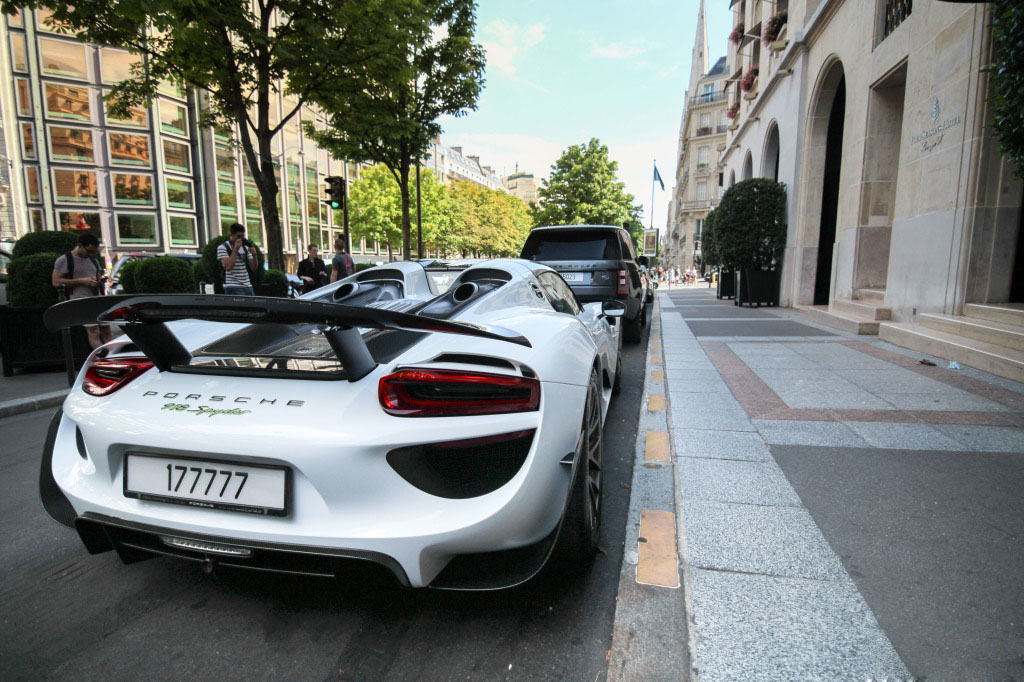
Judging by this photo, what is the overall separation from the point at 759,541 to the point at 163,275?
887 centimetres

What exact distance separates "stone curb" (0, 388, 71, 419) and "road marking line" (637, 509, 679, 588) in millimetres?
5920

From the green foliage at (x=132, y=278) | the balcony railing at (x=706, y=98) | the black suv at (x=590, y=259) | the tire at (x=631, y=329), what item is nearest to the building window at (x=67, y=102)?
the green foliage at (x=132, y=278)

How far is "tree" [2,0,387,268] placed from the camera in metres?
8.79

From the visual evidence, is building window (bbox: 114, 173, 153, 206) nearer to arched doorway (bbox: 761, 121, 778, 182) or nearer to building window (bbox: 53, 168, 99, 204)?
building window (bbox: 53, 168, 99, 204)

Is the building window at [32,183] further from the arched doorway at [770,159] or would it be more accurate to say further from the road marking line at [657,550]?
the road marking line at [657,550]

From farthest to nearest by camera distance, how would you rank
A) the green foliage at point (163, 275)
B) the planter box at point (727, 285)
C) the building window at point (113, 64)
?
the building window at point (113, 64)
the planter box at point (727, 285)
the green foliage at point (163, 275)

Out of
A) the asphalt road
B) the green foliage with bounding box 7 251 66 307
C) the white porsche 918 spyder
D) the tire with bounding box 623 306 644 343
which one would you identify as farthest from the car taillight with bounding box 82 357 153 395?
the tire with bounding box 623 306 644 343

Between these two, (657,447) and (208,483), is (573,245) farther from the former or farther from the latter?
(208,483)

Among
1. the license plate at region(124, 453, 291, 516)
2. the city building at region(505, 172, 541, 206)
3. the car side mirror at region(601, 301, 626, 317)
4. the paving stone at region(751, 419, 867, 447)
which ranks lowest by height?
the paving stone at region(751, 419, 867, 447)

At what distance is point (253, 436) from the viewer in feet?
5.32

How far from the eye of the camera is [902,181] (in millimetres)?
8453

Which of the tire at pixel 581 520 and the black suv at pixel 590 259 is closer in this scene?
the tire at pixel 581 520

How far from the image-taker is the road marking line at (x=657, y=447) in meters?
3.62

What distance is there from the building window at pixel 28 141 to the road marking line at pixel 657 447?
128ft
